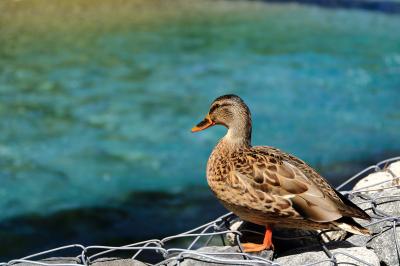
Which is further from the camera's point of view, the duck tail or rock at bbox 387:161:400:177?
rock at bbox 387:161:400:177

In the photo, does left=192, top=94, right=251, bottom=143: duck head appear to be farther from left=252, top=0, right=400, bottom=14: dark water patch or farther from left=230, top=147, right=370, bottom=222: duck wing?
left=252, top=0, right=400, bottom=14: dark water patch

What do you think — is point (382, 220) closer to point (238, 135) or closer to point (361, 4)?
point (238, 135)

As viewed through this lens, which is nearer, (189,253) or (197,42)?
(189,253)

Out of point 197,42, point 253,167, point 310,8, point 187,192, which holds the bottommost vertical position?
point 253,167

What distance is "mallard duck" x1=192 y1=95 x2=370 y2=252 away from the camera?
8.09 feet

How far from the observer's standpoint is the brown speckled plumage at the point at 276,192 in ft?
8.09

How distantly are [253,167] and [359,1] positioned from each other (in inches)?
725

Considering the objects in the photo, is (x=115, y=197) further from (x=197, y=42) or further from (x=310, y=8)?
(x=310, y=8)

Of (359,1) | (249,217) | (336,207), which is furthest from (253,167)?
(359,1)

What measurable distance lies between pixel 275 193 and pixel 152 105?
6771 mm

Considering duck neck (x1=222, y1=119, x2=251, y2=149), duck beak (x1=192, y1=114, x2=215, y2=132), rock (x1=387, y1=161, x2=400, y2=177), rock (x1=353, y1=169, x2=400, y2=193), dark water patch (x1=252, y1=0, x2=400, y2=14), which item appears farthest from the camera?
dark water patch (x1=252, y1=0, x2=400, y2=14)

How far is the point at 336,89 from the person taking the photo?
10281 mm

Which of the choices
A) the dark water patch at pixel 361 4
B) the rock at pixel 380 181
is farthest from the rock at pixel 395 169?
the dark water patch at pixel 361 4

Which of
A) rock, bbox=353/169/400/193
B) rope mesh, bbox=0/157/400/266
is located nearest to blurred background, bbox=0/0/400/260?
rock, bbox=353/169/400/193
